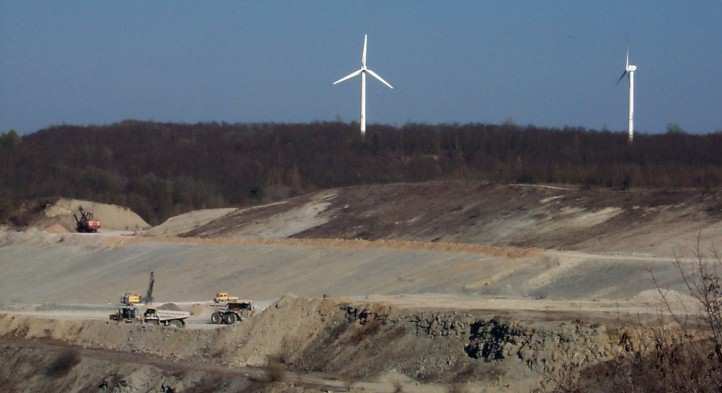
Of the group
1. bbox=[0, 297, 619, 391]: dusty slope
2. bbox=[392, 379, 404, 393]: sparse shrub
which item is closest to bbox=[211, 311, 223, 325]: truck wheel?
bbox=[0, 297, 619, 391]: dusty slope

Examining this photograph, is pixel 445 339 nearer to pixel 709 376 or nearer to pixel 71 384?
pixel 71 384

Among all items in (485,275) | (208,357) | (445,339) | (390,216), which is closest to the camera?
(445,339)

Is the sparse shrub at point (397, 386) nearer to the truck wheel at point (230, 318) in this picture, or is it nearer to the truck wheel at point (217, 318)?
the truck wheel at point (230, 318)

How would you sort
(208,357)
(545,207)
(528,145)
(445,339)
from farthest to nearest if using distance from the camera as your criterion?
1. (528,145)
2. (545,207)
3. (208,357)
4. (445,339)

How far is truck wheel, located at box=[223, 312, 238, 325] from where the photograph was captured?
39.1 m

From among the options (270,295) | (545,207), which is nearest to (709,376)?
(270,295)

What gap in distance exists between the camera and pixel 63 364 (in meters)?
35.7

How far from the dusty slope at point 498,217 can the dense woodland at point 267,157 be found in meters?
9.89

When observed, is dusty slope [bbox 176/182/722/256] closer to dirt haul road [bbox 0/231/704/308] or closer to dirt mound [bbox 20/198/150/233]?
dirt haul road [bbox 0/231/704/308]

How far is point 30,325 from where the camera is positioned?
42750mm

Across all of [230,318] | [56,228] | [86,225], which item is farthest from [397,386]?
[56,228]

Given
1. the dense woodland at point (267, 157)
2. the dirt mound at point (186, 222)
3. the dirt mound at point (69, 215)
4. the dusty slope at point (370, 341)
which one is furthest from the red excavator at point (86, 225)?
the dusty slope at point (370, 341)

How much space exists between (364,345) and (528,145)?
79254 mm

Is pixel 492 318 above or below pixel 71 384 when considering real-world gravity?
above
